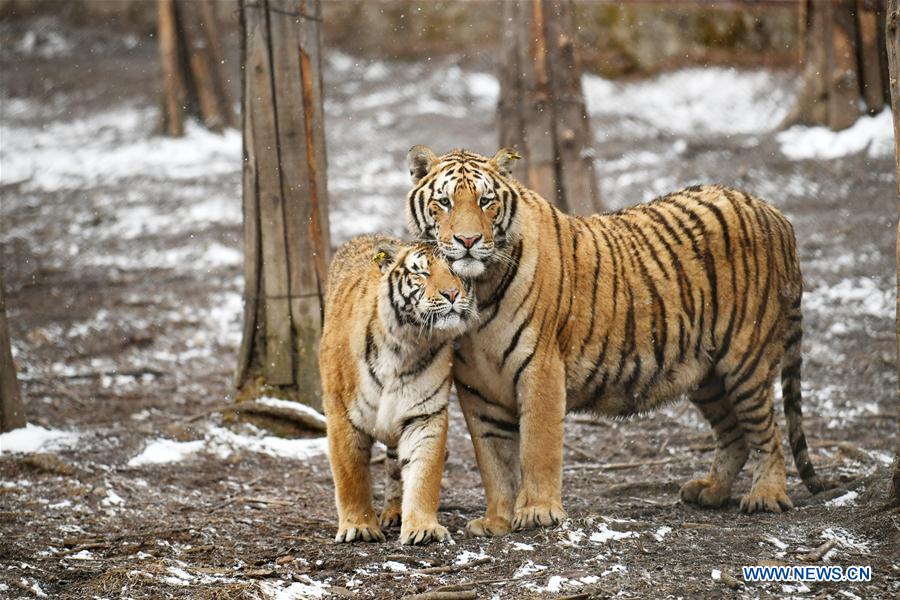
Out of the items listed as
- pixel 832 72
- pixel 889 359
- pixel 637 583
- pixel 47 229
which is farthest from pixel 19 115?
pixel 637 583

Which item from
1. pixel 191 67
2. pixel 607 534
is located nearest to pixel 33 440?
pixel 607 534

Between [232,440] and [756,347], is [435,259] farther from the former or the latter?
[232,440]

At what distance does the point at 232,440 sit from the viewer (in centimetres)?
639

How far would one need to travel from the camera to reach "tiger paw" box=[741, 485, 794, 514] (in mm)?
5215

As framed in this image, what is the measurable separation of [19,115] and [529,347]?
14068 mm

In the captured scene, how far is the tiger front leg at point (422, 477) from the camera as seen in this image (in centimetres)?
462

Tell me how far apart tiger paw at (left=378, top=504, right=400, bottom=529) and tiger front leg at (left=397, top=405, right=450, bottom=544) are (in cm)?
46

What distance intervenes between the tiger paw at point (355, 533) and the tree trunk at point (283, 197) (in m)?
1.90

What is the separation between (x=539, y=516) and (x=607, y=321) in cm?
96

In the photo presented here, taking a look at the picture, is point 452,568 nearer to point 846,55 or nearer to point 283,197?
point 283,197

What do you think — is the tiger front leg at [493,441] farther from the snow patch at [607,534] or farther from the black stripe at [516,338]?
the snow patch at [607,534]

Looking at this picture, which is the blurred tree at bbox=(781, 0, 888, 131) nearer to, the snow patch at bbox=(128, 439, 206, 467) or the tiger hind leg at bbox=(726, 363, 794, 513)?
the tiger hind leg at bbox=(726, 363, 794, 513)

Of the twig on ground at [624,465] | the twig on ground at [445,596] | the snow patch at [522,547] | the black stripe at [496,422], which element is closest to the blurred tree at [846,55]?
the twig on ground at [624,465]

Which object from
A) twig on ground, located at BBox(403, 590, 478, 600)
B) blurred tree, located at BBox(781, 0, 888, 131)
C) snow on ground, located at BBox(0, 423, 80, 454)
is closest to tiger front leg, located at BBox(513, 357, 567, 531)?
twig on ground, located at BBox(403, 590, 478, 600)
